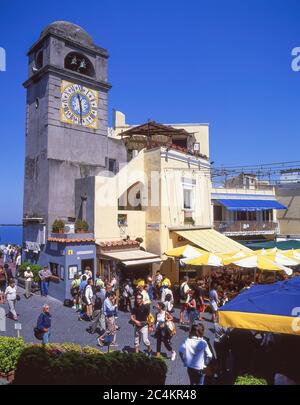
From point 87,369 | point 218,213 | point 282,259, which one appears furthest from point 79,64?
point 87,369

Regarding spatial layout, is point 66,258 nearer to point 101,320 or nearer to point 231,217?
point 101,320

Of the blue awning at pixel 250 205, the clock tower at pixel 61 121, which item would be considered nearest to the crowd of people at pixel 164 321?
the clock tower at pixel 61 121

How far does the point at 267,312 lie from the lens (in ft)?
24.2

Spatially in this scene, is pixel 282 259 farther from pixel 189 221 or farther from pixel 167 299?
pixel 189 221

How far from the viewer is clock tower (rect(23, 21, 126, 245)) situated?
2191 centimetres

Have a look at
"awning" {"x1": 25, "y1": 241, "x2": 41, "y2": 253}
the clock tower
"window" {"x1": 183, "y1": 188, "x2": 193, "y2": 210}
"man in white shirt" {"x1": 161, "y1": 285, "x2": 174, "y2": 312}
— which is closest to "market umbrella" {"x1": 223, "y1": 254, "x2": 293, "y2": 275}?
"man in white shirt" {"x1": 161, "y1": 285, "x2": 174, "y2": 312}

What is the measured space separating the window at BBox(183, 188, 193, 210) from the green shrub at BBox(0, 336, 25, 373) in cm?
1733

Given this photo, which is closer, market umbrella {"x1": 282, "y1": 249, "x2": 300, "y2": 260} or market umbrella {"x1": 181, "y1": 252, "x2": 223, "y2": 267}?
market umbrella {"x1": 181, "y1": 252, "x2": 223, "y2": 267}

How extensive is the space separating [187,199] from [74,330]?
14.2 meters

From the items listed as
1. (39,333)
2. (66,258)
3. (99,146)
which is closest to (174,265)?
(66,258)

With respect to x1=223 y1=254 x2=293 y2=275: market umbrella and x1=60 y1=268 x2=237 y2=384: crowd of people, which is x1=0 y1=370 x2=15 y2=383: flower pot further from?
x1=223 y1=254 x2=293 y2=275: market umbrella

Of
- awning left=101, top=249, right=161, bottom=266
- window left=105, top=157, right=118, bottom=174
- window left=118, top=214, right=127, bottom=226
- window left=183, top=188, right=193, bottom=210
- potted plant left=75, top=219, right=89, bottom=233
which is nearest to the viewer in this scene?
awning left=101, top=249, right=161, bottom=266

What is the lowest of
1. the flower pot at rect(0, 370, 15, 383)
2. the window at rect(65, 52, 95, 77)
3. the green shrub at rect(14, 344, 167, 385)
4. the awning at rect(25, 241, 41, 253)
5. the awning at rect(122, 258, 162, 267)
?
the flower pot at rect(0, 370, 15, 383)

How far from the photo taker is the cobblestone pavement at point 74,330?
1042cm
